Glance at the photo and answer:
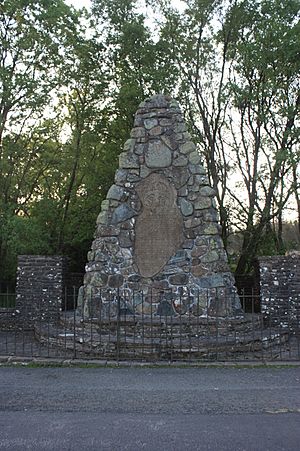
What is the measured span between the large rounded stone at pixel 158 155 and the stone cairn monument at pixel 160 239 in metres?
0.02

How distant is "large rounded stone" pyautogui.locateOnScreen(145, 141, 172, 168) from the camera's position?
10539 mm

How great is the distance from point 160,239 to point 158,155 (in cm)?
184

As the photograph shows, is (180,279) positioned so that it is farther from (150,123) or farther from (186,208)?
(150,123)

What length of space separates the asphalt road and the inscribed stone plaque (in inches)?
120

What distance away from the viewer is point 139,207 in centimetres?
1041

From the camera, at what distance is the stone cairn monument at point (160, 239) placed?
9.91 meters

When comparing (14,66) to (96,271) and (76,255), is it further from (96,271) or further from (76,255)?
(96,271)

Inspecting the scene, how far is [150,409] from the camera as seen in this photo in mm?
5352

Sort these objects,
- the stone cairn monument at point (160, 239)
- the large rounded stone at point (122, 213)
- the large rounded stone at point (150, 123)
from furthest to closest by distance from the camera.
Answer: the large rounded stone at point (150, 123), the large rounded stone at point (122, 213), the stone cairn monument at point (160, 239)

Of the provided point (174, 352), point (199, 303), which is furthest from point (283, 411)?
point (199, 303)

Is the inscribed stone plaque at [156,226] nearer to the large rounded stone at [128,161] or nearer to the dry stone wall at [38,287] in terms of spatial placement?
the large rounded stone at [128,161]

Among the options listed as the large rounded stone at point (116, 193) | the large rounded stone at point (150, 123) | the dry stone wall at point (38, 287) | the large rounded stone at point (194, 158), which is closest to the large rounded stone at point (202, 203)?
the large rounded stone at point (194, 158)

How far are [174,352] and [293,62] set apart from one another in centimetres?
900

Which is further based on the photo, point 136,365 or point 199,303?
point 199,303
